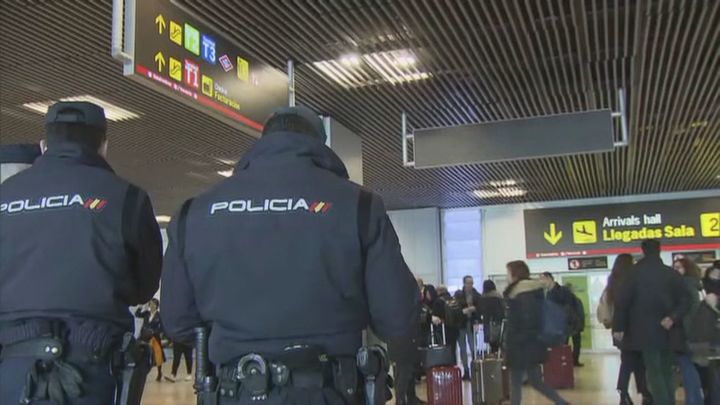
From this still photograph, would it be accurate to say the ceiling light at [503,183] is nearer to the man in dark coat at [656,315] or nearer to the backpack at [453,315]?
the backpack at [453,315]

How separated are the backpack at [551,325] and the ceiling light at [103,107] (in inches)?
218

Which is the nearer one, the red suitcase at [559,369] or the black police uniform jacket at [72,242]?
the black police uniform jacket at [72,242]

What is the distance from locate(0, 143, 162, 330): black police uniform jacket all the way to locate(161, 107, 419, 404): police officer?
0.41 meters

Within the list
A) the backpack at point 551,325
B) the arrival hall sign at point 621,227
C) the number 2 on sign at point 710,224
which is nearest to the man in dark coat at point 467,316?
the backpack at point 551,325

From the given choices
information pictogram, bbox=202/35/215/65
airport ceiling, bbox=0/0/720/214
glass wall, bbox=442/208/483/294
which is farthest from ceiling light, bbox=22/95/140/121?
glass wall, bbox=442/208/483/294

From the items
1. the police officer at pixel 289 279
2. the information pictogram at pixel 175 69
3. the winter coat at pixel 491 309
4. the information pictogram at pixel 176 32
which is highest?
the information pictogram at pixel 176 32

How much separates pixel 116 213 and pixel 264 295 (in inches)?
30.5

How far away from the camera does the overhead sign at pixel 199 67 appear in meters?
4.23

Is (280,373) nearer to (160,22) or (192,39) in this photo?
(160,22)

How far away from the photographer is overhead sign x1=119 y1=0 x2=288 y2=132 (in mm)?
4234

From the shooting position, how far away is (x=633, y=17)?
609 centimetres

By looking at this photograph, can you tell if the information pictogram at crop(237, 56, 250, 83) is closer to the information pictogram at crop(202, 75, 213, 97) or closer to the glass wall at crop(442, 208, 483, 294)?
the information pictogram at crop(202, 75, 213, 97)

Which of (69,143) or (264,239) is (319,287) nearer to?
(264,239)

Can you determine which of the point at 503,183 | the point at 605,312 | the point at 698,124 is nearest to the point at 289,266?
the point at 605,312
